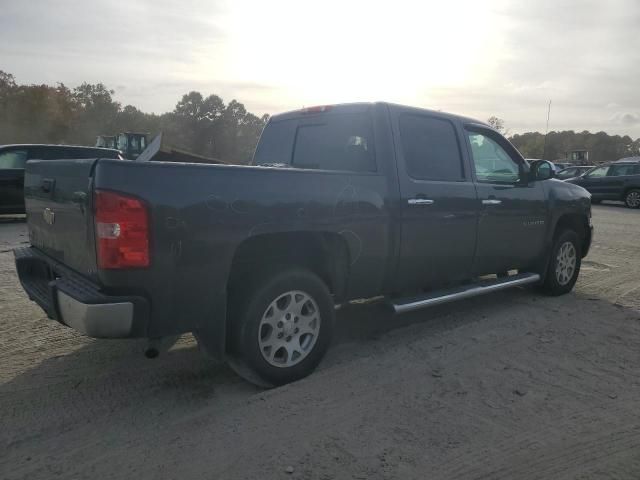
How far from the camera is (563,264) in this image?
6074mm

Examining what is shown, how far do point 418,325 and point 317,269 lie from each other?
157 centimetres

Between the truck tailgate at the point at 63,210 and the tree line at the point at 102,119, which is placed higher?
the tree line at the point at 102,119

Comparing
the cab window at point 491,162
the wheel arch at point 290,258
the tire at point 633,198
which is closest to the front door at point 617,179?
the tire at point 633,198

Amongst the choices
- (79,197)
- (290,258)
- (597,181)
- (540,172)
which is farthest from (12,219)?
(597,181)

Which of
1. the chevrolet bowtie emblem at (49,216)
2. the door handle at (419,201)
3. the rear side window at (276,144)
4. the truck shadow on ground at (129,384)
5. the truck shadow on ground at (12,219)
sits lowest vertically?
the truck shadow on ground at (129,384)

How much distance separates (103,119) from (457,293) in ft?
229

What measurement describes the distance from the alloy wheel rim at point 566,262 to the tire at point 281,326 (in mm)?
3494

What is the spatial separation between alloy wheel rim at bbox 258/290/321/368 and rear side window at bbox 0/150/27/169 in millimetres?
10220

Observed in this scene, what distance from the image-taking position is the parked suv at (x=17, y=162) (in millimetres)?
11352

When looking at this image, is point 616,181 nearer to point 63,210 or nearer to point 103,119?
point 63,210

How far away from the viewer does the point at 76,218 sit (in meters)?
3.10

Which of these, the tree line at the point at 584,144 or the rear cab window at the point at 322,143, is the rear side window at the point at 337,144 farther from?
the tree line at the point at 584,144

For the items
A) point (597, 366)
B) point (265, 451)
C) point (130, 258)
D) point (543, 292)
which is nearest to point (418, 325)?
point (597, 366)

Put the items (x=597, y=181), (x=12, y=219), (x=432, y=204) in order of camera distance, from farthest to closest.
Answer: (x=597, y=181), (x=12, y=219), (x=432, y=204)
